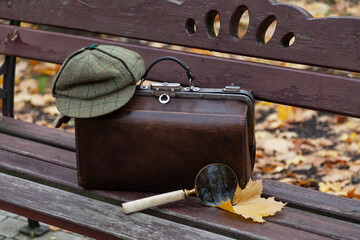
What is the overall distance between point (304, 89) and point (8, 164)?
1250mm

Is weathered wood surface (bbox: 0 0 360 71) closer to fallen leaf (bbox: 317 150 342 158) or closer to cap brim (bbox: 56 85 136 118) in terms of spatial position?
cap brim (bbox: 56 85 136 118)

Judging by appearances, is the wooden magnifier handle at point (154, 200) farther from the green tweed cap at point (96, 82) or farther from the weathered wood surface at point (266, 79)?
the weathered wood surface at point (266, 79)

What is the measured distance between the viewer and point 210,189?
6.07 feet

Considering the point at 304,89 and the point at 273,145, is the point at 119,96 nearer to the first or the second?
the point at 304,89

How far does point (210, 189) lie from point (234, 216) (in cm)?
14

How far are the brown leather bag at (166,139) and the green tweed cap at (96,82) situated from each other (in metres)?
0.04

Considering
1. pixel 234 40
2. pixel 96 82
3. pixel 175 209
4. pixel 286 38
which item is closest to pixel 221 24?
pixel 234 40

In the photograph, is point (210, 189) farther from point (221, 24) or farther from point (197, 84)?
point (221, 24)

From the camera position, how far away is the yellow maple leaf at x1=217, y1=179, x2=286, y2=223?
5.76 ft

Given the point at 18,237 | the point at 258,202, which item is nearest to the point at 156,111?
the point at 258,202

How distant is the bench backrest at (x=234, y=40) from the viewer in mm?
2035

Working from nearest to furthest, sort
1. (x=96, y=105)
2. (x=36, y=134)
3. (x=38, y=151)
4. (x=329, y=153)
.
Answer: (x=96, y=105) < (x=38, y=151) < (x=36, y=134) < (x=329, y=153)

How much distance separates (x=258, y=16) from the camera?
214cm

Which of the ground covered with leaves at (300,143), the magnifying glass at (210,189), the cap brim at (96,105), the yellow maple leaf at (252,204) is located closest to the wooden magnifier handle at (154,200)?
the magnifying glass at (210,189)
